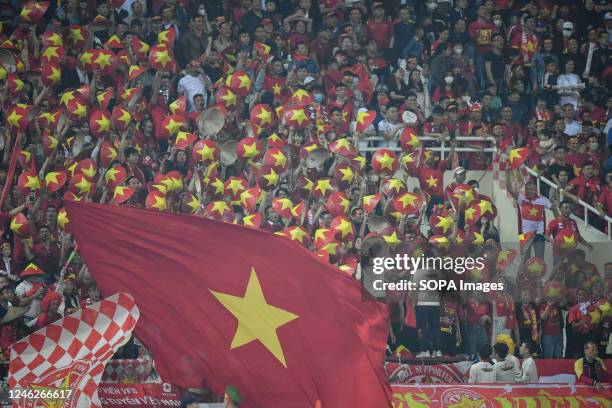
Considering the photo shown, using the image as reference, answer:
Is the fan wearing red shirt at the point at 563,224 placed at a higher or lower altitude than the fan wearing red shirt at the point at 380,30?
lower

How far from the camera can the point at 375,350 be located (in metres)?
9.38

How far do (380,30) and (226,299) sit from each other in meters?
4.71

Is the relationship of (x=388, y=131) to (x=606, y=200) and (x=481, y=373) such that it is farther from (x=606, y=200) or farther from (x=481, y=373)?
(x=481, y=373)

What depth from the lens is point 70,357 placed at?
33.6 ft

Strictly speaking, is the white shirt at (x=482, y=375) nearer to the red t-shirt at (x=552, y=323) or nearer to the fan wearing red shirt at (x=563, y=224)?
the red t-shirt at (x=552, y=323)

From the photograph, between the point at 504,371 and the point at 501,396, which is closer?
the point at 501,396

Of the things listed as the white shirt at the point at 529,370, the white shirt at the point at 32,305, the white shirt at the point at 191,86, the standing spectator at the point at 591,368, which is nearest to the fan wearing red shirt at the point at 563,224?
the standing spectator at the point at 591,368

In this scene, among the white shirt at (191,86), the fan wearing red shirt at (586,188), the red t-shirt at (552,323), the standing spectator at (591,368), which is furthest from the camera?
the white shirt at (191,86)

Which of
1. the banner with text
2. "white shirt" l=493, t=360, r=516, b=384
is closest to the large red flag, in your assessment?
the banner with text

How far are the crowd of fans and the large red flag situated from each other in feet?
6.10

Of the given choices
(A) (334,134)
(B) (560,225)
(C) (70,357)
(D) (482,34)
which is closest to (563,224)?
(B) (560,225)

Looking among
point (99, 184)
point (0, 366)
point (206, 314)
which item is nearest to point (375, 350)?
point (206, 314)

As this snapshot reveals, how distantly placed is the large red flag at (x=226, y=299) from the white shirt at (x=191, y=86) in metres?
3.42

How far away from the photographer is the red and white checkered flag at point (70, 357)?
10.1m
